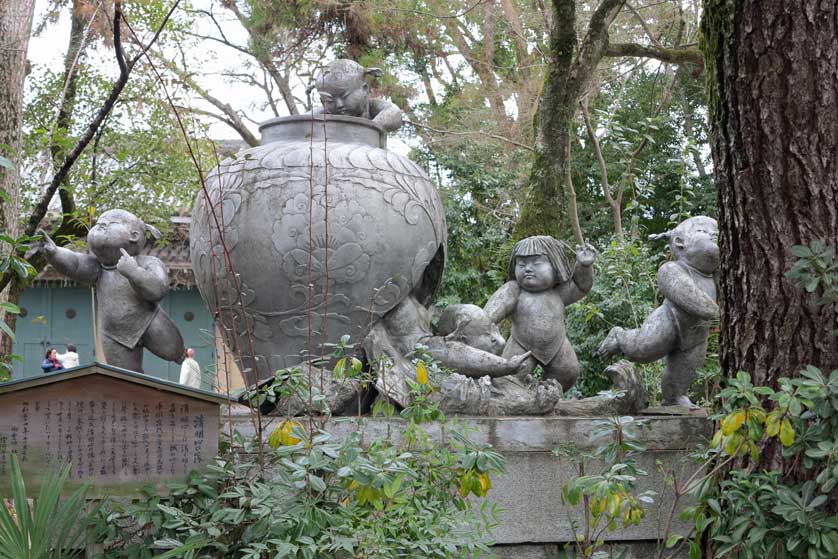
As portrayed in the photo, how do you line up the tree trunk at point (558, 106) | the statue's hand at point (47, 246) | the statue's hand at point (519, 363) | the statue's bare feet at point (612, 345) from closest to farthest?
the statue's hand at point (519, 363) → the statue's hand at point (47, 246) → the statue's bare feet at point (612, 345) → the tree trunk at point (558, 106)

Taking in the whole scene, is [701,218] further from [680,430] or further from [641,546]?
[641,546]

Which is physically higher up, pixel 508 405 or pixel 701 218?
pixel 701 218

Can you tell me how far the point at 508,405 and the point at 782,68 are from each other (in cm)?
195

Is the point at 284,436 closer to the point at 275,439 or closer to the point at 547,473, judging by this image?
the point at 275,439

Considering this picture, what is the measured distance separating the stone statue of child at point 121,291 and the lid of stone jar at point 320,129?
2.99 feet

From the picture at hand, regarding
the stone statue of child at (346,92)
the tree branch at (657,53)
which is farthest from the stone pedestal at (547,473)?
the tree branch at (657,53)

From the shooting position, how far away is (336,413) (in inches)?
179

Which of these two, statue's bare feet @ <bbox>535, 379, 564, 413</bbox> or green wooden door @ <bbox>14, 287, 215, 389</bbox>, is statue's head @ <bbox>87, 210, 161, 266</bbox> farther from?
green wooden door @ <bbox>14, 287, 215, 389</bbox>

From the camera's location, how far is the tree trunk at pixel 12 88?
567cm

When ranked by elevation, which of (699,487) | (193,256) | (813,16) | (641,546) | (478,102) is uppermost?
(478,102)

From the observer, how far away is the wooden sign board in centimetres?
312

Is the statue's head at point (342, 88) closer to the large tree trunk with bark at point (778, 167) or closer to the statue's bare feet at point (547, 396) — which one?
the statue's bare feet at point (547, 396)

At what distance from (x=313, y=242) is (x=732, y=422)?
7.85ft

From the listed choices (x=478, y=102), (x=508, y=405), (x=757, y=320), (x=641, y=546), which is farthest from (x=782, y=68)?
(x=478, y=102)
